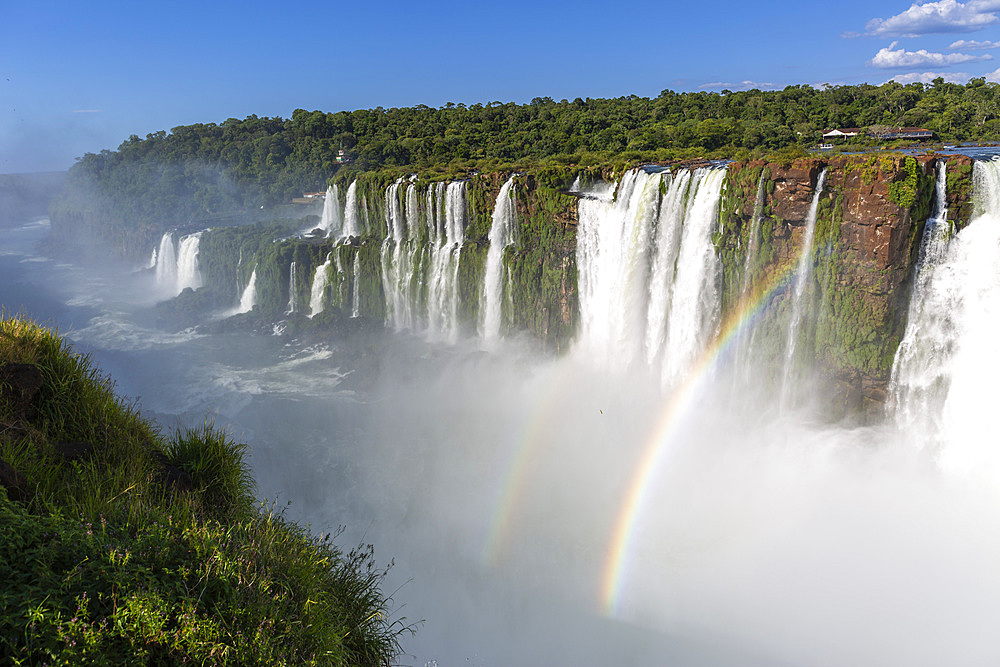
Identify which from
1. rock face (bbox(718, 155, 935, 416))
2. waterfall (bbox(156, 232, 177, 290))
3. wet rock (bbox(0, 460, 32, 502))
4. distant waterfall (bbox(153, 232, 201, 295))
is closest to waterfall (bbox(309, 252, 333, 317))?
distant waterfall (bbox(153, 232, 201, 295))

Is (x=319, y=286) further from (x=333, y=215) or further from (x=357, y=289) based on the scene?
(x=333, y=215)

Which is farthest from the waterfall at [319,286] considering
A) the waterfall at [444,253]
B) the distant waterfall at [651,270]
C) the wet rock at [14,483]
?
the wet rock at [14,483]

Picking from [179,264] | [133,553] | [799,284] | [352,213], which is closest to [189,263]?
[179,264]

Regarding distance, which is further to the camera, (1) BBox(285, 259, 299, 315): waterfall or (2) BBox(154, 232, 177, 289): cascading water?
(2) BBox(154, 232, 177, 289): cascading water

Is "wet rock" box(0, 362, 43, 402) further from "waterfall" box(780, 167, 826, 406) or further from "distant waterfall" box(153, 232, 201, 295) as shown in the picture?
"distant waterfall" box(153, 232, 201, 295)

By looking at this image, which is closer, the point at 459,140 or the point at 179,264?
the point at 179,264
